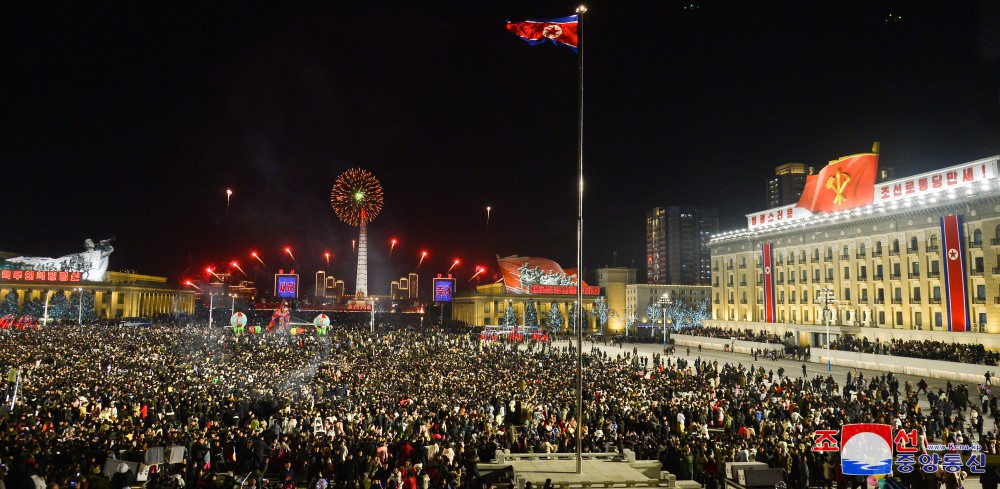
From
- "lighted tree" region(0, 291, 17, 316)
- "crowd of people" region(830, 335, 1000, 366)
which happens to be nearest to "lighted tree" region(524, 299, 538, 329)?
"crowd of people" region(830, 335, 1000, 366)

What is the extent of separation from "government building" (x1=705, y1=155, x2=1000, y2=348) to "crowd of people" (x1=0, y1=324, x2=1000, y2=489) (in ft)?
60.6

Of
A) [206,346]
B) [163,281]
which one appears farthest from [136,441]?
[163,281]

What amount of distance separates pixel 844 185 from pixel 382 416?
51425mm

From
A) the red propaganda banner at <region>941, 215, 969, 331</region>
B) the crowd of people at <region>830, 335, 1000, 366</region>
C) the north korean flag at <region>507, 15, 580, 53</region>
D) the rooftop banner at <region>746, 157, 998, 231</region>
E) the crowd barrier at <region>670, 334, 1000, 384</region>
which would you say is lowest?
the crowd barrier at <region>670, 334, 1000, 384</region>

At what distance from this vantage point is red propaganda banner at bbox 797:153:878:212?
5275cm

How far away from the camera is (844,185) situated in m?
55.2

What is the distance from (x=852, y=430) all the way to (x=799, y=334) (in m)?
49.5

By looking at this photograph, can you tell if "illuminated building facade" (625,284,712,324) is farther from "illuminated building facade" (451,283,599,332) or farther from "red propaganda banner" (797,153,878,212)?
"red propaganda banner" (797,153,878,212)

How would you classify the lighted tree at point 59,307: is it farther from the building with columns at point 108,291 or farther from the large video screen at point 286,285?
the large video screen at point 286,285

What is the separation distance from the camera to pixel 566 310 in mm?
109125

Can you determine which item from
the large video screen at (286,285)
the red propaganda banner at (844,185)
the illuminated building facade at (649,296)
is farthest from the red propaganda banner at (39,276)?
the red propaganda banner at (844,185)

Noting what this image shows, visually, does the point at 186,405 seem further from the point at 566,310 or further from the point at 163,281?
the point at 163,281

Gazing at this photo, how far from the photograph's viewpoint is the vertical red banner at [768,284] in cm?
6406

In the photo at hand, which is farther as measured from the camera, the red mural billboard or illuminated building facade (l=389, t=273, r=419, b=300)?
illuminated building facade (l=389, t=273, r=419, b=300)
